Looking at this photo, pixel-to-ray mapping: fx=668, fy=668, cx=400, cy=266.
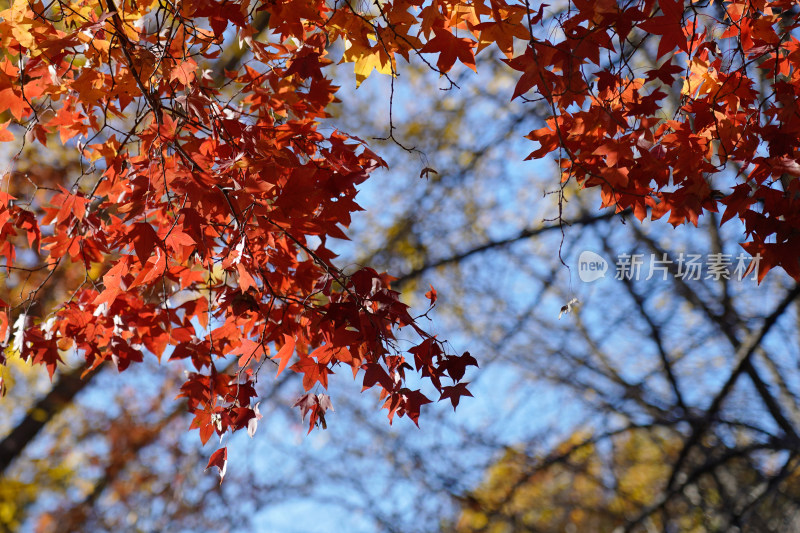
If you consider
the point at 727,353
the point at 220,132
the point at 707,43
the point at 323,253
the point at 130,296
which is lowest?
the point at 130,296

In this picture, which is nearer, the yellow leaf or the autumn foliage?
the autumn foliage

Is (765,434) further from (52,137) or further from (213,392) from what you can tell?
(52,137)

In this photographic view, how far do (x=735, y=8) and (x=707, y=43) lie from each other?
165mm

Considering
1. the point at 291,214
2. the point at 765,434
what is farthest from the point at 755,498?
the point at 291,214

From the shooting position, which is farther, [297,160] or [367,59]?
[367,59]

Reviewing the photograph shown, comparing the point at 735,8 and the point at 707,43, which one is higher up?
the point at 735,8

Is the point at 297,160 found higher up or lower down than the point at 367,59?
lower down

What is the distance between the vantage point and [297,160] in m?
1.74

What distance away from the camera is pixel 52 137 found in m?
6.22

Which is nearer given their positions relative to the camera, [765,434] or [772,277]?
[765,434]

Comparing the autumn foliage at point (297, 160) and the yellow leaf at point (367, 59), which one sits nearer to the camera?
the autumn foliage at point (297, 160)

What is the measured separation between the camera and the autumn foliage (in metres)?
1.63

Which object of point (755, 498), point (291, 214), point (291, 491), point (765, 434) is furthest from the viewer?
point (291, 491)

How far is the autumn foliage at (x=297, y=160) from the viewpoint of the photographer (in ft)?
5.36
